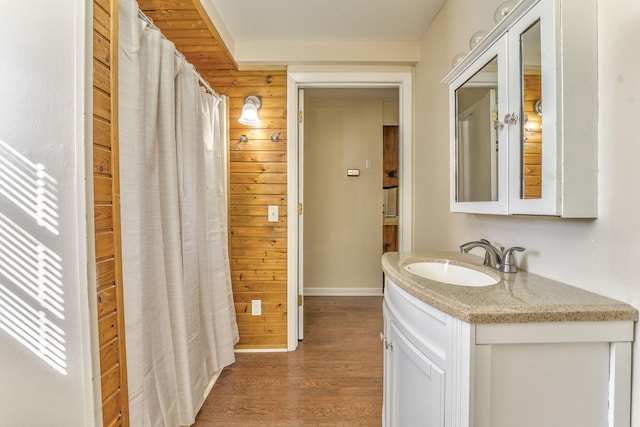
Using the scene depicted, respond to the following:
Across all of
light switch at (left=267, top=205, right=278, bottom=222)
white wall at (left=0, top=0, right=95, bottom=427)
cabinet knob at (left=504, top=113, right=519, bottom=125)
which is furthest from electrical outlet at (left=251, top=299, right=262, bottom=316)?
cabinet knob at (left=504, top=113, right=519, bottom=125)

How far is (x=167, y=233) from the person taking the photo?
4.18 ft

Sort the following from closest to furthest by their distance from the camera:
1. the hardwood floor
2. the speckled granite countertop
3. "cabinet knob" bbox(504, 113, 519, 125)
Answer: the speckled granite countertop, "cabinet knob" bbox(504, 113, 519, 125), the hardwood floor

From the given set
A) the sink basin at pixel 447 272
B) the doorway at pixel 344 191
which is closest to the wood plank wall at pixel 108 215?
the sink basin at pixel 447 272

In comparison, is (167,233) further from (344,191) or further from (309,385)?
(344,191)

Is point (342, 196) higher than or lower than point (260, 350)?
higher

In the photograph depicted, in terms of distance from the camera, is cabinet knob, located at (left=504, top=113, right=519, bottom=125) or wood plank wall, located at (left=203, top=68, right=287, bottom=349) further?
wood plank wall, located at (left=203, top=68, right=287, bottom=349)

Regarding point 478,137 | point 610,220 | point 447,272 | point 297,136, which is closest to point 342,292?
point 297,136

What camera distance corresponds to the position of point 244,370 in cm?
188

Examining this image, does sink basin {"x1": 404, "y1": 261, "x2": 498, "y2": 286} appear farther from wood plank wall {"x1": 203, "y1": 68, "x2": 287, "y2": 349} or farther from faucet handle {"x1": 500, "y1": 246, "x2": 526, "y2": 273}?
wood plank wall {"x1": 203, "y1": 68, "x2": 287, "y2": 349}

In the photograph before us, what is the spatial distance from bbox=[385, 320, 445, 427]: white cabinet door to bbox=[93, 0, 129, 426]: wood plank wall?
0.98m

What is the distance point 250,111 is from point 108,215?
1.28 metres

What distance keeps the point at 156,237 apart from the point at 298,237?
3.77 ft

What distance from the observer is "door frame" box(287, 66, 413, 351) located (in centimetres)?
205

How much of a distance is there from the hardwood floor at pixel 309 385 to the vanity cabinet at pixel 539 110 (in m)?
1.30
